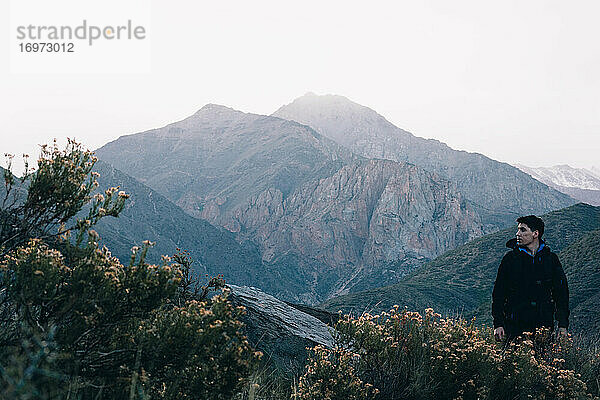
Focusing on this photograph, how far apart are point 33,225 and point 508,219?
153 m

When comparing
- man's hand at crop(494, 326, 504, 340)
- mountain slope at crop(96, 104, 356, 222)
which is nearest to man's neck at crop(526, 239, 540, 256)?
man's hand at crop(494, 326, 504, 340)

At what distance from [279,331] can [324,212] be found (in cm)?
13044

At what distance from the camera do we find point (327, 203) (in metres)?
139

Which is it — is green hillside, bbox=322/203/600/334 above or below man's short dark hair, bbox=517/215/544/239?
below

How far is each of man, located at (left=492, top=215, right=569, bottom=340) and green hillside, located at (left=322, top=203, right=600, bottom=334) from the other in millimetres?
27884

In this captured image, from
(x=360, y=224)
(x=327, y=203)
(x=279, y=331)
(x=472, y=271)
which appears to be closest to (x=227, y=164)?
(x=327, y=203)

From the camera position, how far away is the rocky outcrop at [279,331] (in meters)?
6.56

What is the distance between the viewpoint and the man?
5.46 m

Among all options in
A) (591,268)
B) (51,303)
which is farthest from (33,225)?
(591,268)

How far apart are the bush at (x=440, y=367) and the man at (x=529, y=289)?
898 mm

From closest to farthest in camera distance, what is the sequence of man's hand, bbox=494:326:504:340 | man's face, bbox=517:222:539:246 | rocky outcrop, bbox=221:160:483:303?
man's hand, bbox=494:326:504:340
man's face, bbox=517:222:539:246
rocky outcrop, bbox=221:160:483:303

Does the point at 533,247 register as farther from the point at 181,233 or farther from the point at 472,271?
the point at 181,233

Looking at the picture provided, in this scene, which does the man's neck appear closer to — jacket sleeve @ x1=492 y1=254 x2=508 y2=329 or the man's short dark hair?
the man's short dark hair

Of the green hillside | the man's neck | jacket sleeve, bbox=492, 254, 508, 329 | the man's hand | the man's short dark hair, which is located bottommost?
the green hillside
